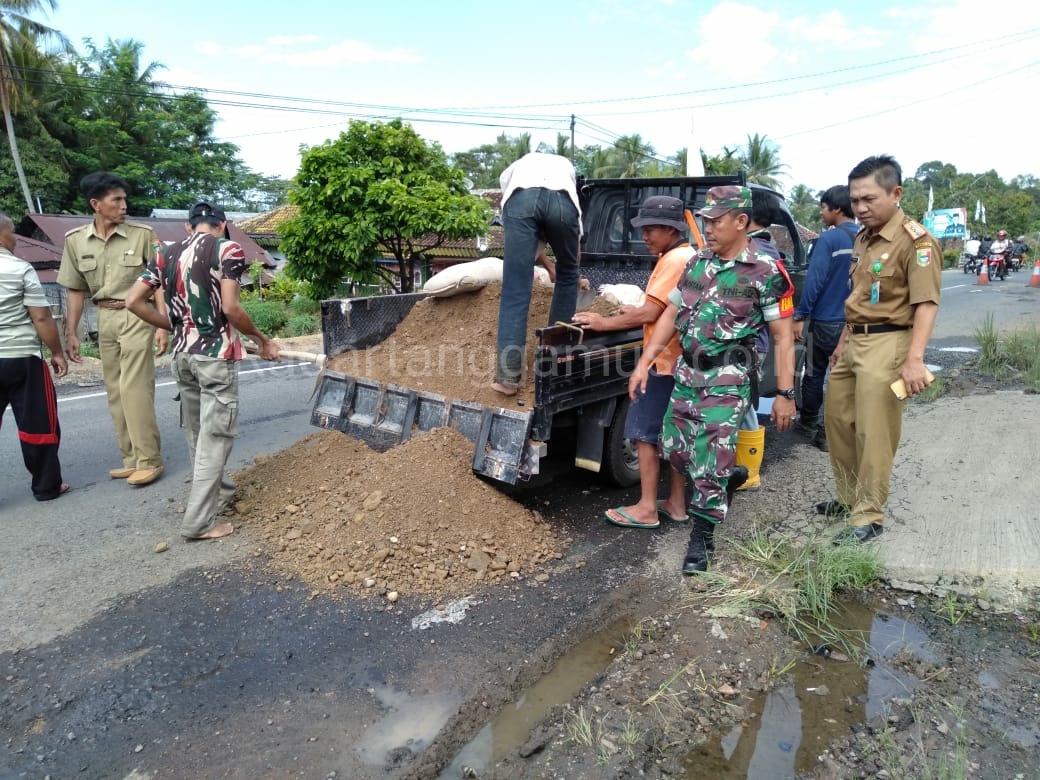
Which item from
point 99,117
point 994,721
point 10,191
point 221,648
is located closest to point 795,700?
point 994,721

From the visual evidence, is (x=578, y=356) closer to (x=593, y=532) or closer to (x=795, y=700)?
(x=593, y=532)

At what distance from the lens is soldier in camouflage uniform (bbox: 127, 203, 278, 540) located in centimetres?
376

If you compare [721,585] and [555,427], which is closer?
[721,585]

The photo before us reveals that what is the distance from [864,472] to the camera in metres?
3.68

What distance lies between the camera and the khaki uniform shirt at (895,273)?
10.9 feet

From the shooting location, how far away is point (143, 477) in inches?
185

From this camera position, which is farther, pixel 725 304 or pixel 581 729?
pixel 725 304

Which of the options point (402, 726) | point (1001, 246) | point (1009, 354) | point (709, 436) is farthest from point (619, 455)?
point (1001, 246)

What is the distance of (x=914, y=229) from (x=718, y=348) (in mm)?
1180

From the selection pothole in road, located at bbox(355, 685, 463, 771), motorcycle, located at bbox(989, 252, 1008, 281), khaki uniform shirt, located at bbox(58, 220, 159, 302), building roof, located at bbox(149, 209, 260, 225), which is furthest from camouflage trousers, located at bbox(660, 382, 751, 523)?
motorcycle, located at bbox(989, 252, 1008, 281)

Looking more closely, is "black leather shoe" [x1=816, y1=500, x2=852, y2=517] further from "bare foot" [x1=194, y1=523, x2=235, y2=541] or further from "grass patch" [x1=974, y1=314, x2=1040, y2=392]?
"grass patch" [x1=974, y1=314, x2=1040, y2=392]

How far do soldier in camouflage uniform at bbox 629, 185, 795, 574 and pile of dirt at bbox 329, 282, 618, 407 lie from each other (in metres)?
0.91

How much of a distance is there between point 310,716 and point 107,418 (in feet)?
17.0

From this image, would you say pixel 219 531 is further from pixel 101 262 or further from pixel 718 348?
pixel 718 348
